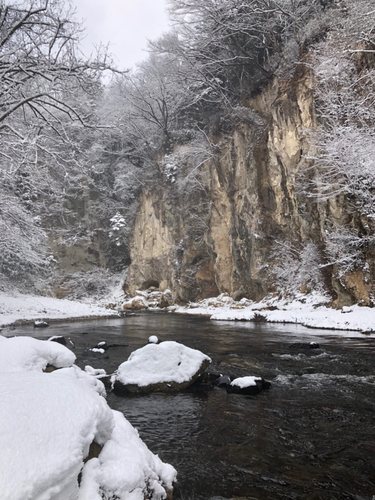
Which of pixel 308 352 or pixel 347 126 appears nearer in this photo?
pixel 308 352

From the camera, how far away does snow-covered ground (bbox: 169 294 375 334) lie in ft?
43.7

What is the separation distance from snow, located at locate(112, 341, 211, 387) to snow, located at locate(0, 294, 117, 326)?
13.1 m

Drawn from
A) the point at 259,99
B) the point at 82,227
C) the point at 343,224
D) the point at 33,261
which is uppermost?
the point at 259,99

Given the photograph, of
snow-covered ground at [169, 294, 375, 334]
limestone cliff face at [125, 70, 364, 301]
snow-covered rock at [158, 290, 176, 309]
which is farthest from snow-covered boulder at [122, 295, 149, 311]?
snow-covered ground at [169, 294, 375, 334]

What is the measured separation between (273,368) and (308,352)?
2068 millimetres

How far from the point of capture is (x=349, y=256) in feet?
47.2

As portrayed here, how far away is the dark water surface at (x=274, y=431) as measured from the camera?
3213 millimetres

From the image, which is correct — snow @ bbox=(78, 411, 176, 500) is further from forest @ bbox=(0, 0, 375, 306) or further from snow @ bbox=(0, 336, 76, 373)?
forest @ bbox=(0, 0, 375, 306)

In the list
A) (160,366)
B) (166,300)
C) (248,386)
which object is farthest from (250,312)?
(248,386)

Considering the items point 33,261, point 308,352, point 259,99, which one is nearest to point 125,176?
point 259,99

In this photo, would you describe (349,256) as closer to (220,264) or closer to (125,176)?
(220,264)

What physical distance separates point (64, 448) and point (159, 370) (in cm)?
452

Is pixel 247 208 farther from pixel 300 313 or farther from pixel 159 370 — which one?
pixel 159 370

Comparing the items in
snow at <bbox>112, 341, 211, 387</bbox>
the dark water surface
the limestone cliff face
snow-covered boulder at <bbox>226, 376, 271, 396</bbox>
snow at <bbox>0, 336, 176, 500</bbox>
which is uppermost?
the limestone cliff face
